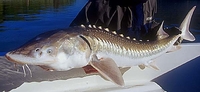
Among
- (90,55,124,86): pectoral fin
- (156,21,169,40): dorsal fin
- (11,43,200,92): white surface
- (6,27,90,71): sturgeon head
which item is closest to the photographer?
(6,27,90,71): sturgeon head

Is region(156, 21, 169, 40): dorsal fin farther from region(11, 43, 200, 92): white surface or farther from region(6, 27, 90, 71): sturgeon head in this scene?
region(6, 27, 90, 71): sturgeon head

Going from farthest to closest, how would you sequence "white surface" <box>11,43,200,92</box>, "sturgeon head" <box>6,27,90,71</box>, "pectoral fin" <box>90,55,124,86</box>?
"white surface" <box>11,43,200,92</box> → "pectoral fin" <box>90,55,124,86</box> → "sturgeon head" <box>6,27,90,71</box>

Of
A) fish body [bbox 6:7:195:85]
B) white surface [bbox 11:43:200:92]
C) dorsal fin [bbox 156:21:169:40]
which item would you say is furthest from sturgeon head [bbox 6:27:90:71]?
dorsal fin [bbox 156:21:169:40]

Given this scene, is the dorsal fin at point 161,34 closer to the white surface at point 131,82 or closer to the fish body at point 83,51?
the fish body at point 83,51

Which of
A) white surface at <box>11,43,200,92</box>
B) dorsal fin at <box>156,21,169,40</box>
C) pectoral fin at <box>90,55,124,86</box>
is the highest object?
dorsal fin at <box>156,21,169,40</box>

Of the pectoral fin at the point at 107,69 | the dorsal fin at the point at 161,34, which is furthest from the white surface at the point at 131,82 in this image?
the pectoral fin at the point at 107,69

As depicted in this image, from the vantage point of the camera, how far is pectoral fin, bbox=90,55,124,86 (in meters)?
1.29

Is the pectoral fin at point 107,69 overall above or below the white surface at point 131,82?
above

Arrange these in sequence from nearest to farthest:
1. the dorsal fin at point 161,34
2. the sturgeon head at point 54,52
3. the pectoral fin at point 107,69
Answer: the sturgeon head at point 54,52, the pectoral fin at point 107,69, the dorsal fin at point 161,34

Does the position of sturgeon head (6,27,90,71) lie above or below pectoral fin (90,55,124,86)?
above

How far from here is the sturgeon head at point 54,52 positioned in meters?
1.12

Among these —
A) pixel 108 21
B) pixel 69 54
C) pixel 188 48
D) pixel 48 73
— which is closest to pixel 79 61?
pixel 69 54

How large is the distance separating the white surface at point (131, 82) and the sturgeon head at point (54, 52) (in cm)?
51

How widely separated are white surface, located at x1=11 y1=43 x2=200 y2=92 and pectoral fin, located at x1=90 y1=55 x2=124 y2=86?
0.47m
